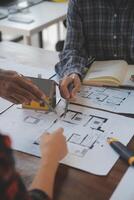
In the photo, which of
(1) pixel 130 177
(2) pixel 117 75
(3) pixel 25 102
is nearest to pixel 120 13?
(2) pixel 117 75

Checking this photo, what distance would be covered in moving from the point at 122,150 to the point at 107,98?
0.33 meters

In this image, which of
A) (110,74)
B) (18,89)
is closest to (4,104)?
(18,89)

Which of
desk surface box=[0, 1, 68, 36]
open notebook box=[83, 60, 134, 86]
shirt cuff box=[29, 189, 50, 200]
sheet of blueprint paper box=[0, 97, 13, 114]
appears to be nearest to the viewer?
shirt cuff box=[29, 189, 50, 200]

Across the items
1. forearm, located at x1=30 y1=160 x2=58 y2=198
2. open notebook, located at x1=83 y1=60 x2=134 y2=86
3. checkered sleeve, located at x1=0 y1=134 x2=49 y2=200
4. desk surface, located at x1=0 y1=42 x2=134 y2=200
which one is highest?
checkered sleeve, located at x1=0 y1=134 x2=49 y2=200

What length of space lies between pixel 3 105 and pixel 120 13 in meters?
0.68

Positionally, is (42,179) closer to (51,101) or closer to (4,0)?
(51,101)

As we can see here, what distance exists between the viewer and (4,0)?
2.68 m

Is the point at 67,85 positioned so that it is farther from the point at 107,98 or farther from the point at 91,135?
the point at 91,135

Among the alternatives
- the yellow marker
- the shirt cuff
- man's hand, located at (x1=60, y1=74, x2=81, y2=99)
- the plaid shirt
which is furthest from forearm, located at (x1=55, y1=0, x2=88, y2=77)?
the shirt cuff

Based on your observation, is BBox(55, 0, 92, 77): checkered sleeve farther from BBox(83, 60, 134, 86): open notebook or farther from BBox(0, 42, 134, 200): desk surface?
BBox(0, 42, 134, 200): desk surface

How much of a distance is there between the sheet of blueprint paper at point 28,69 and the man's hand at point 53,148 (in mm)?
525

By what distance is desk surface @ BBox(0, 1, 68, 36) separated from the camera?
2215mm

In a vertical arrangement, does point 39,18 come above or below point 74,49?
below

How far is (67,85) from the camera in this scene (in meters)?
1.33
